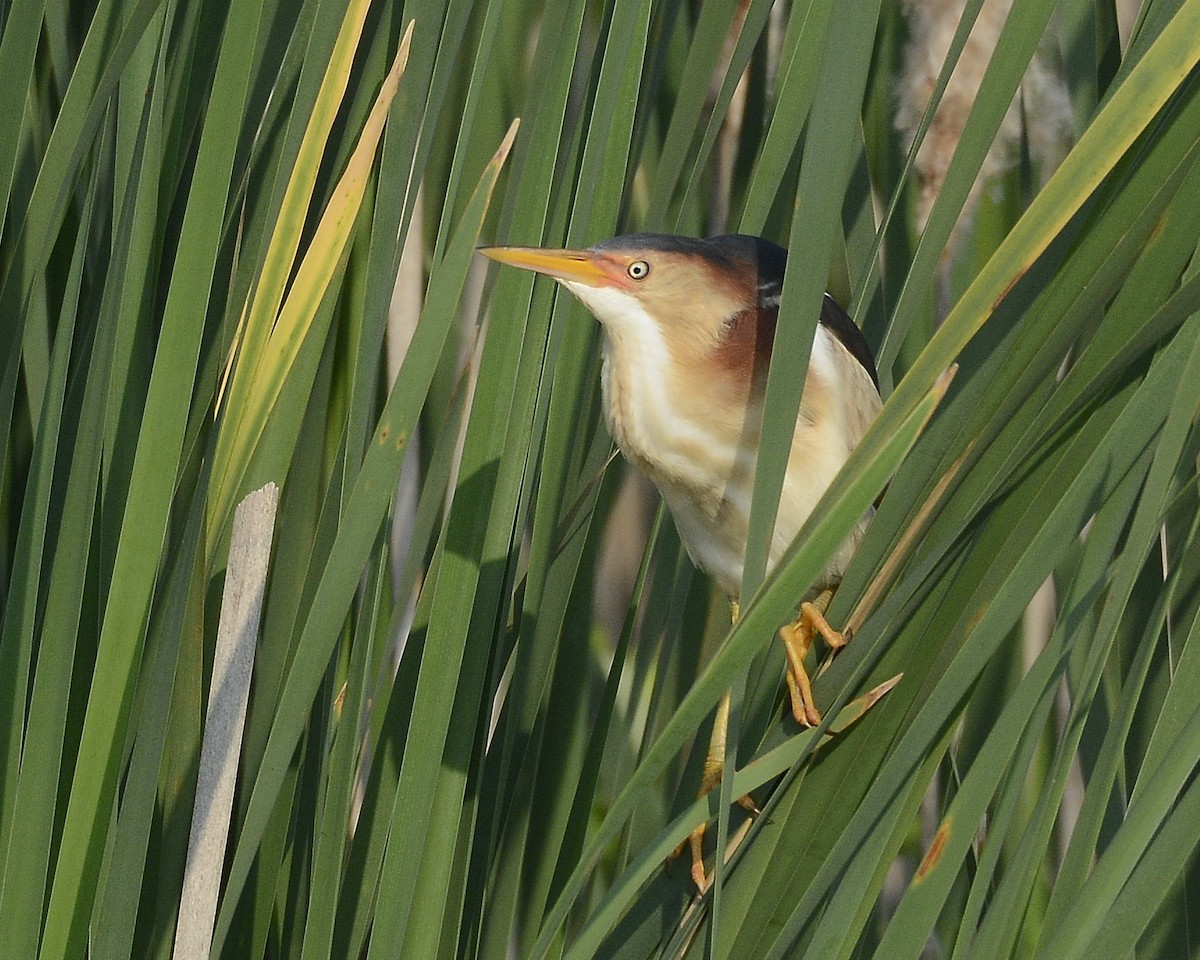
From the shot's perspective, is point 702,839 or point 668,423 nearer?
point 702,839

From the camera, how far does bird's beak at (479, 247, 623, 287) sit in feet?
2.13

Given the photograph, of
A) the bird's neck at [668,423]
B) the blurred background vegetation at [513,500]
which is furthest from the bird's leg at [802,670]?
the bird's neck at [668,423]

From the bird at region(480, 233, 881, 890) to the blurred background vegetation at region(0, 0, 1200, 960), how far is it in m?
0.06

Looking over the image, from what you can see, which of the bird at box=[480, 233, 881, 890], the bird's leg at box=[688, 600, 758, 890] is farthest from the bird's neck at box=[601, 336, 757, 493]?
the bird's leg at box=[688, 600, 758, 890]

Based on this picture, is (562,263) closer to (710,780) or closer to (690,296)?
(690,296)

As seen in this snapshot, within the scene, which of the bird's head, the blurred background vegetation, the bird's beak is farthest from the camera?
the bird's head

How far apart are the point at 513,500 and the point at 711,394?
1.12 ft

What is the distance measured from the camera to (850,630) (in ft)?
2.24

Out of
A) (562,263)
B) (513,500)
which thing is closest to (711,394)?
(562,263)

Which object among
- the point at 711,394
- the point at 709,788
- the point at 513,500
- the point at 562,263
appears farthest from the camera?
the point at 711,394

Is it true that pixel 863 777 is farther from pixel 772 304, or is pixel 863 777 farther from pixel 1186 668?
pixel 772 304

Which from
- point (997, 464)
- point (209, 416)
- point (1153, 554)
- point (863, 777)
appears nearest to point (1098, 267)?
point (997, 464)

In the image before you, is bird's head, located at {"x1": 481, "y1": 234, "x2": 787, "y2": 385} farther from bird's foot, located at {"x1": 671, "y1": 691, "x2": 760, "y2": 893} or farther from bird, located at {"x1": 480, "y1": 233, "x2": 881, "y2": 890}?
bird's foot, located at {"x1": 671, "y1": 691, "x2": 760, "y2": 893}

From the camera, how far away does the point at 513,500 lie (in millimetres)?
622
